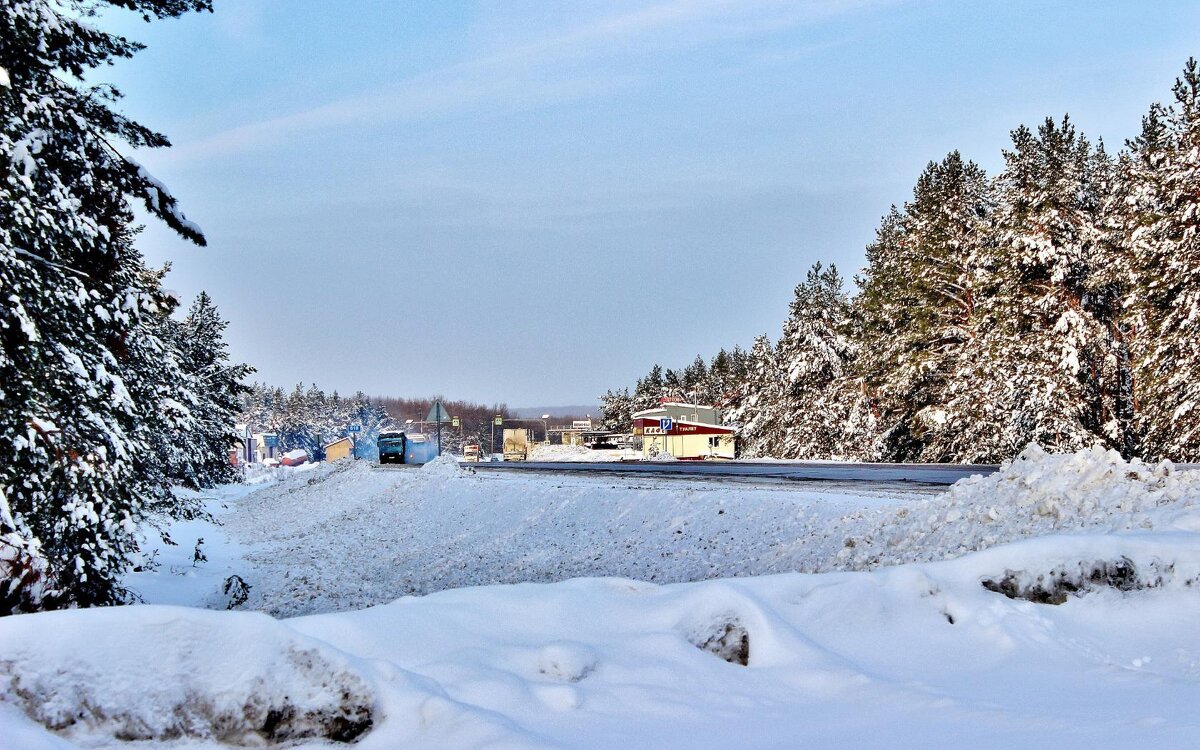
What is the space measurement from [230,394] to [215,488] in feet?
22.2

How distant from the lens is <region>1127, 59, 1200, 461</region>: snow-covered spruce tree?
2655cm

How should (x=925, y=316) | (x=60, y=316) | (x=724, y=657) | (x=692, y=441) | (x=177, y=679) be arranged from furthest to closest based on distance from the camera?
(x=692, y=441), (x=925, y=316), (x=60, y=316), (x=724, y=657), (x=177, y=679)

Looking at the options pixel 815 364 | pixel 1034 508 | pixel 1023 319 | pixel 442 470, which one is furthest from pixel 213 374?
pixel 1034 508

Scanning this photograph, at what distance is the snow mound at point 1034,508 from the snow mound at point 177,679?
773 cm

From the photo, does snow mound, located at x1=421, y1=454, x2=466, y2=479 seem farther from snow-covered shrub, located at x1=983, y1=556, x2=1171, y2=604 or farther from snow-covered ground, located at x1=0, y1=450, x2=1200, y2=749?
snow-covered shrub, located at x1=983, y1=556, x2=1171, y2=604

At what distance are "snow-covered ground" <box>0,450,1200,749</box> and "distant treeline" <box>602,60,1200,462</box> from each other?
21082 millimetres

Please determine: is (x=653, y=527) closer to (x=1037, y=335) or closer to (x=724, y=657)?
(x=724, y=657)

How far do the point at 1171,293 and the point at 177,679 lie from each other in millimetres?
31362

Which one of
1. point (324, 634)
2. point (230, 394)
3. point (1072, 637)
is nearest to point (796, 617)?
point (1072, 637)

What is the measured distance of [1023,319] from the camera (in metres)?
35.3

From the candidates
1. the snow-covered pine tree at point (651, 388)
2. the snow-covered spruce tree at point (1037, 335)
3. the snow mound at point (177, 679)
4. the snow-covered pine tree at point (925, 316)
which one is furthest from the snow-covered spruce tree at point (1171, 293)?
the snow-covered pine tree at point (651, 388)

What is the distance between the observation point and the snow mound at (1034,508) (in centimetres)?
979

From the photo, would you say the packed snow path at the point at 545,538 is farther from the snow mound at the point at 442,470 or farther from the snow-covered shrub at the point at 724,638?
the snow-covered shrub at the point at 724,638

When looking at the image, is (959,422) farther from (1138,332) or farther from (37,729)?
(37,729)
